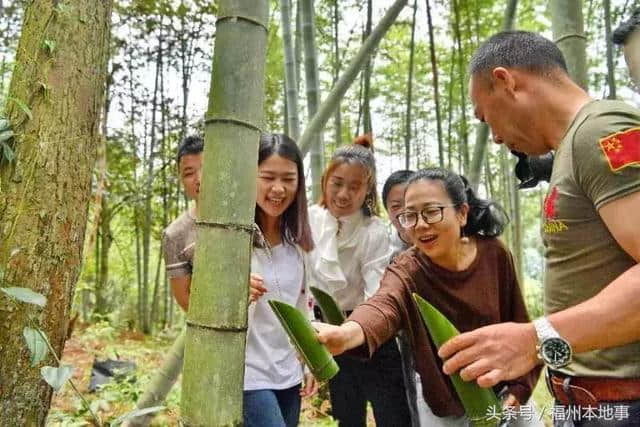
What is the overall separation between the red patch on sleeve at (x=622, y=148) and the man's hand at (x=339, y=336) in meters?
0.54

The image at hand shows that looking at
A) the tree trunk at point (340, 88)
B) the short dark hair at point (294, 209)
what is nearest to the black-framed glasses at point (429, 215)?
the short dark hair at point (294, 209)

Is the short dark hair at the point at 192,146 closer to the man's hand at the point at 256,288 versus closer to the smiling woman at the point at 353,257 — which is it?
the smiling woman at the point at 353,257

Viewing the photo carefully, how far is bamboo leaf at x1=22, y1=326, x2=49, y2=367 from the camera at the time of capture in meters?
0.89

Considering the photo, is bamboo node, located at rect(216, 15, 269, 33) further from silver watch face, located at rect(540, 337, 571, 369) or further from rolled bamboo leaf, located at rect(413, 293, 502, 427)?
silver watch face, located at rect(540, 337, 571, 369)

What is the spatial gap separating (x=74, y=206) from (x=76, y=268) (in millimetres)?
129

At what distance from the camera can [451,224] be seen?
1386 mm

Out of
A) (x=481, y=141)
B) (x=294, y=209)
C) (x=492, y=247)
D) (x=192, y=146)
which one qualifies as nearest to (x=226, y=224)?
(x=294, y=209)

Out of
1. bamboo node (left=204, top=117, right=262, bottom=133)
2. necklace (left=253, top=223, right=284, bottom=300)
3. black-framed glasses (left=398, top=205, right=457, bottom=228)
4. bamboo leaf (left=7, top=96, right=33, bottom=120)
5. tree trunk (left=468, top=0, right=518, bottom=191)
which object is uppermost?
tree trunk (left=468, top=0, right=518, bottom=191)

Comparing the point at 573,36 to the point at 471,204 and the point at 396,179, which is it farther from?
the point at 396,179

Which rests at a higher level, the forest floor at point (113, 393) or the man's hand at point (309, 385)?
the man's hand at point (309, 385)

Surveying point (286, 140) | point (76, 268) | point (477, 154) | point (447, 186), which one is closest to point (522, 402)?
point (447, 186)

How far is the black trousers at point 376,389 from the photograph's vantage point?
1.80 metres

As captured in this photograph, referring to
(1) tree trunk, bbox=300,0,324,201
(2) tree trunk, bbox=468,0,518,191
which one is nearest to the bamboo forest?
(2) tree trunk, bbox=468,0,518,191

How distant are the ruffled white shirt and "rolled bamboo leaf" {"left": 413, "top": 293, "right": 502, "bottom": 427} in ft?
→ 3.29
